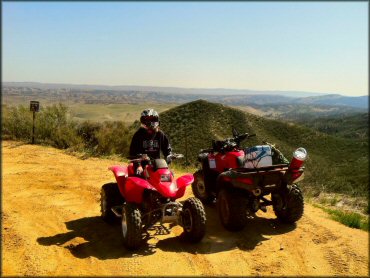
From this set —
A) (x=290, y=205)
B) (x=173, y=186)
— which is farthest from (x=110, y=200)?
(x=290, y=205)

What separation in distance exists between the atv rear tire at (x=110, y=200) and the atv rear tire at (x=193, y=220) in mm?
1474

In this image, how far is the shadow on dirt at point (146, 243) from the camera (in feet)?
18.2

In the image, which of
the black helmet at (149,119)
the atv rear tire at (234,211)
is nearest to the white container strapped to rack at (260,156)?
the atv rear tire at (234,211)

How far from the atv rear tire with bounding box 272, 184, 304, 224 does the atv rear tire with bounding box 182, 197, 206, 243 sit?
1.89m

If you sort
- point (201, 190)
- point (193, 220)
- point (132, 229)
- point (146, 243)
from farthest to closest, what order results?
point (201, 190) < point (146, 243) < point (193, 220) < point (132, 229)

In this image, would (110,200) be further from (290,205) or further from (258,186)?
(290,205)

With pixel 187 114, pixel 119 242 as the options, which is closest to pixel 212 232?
pixel 119 242

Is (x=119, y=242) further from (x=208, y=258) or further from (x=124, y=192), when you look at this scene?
(x=208, y=258)

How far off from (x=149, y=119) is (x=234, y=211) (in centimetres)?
214

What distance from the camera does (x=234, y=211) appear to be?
6.39m

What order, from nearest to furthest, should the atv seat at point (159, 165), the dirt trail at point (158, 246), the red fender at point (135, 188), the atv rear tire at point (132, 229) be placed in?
the dirt trail at point (158, 246) < the atv rear tire at point (132, 229) < the red fender at point (135, 188) < the atv seat at point (159, 165)

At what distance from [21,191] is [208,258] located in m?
5.04

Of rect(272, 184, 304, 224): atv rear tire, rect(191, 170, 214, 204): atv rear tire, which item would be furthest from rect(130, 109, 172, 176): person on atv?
rect(272, 184, 304, 224): atv rear tire

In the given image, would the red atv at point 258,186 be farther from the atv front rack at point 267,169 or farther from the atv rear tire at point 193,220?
the atv rear tire at point 193,220
